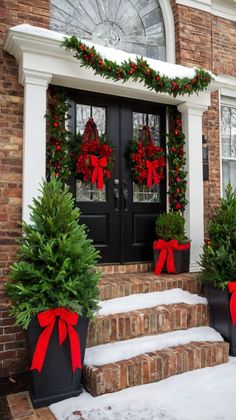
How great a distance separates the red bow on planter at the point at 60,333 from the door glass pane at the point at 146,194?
83.5 inches

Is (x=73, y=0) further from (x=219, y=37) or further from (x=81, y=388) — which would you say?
(x=81, y=388)

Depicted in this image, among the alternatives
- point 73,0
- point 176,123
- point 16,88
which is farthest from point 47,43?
point 176,123

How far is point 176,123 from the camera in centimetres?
451

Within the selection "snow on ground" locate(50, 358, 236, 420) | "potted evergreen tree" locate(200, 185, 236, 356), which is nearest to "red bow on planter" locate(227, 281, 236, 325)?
"potted evergreen tree" locate(200, 185, 236, 356)

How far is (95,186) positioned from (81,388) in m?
2.23

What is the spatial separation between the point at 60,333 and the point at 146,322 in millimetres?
948

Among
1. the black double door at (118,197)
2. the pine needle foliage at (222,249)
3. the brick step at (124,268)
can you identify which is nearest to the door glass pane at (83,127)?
the black double door at (118,197)

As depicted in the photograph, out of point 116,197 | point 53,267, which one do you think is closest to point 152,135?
point 116,197

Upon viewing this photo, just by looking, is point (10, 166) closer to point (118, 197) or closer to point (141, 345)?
point (118, 197)

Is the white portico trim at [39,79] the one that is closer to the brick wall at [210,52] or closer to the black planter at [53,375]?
the brick wall at [210,52]

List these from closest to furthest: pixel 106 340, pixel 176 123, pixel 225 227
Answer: pixel 106 340 < pixel 225 227 < pixel 176 123

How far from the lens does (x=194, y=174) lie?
446 centimetres

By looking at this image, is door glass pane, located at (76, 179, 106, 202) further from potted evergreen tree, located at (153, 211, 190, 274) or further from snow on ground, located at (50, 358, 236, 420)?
snow on ground, located at (50, 358, 236, 420)

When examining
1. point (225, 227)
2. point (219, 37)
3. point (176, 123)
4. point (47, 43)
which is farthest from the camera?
point (219, 37)
